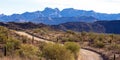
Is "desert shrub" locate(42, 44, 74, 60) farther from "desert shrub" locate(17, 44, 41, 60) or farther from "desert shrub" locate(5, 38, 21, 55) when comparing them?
"desert shrub" locate(5, 38, 21, 55)

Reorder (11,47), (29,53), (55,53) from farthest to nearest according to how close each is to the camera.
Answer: (11,47)
(29,53)
(55,53)


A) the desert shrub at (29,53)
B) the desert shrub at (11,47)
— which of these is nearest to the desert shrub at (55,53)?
the desert shrub at (29,53)

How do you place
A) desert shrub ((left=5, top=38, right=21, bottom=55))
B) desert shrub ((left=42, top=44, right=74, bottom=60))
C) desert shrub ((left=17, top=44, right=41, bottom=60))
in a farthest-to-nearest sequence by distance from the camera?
desert shrub ((left=5, top=38, right=21, bottom=55)), desert shrub ((left=42, top=44, right=74, bottom=60)), desert shrub ((left=17, top=44, right=41, bottom=60))

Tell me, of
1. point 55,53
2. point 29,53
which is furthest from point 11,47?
point 55,53

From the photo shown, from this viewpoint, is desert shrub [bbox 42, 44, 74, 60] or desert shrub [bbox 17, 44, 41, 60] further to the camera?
desert shrub [bbox 42, 44, 74, 60]

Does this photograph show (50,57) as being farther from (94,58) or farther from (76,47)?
(94,58)

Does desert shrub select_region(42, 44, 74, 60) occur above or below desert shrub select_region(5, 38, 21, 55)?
above

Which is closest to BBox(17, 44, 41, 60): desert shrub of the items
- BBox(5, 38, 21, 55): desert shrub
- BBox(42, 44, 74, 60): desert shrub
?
BBox(5, 38, 21, 55): desert shrub

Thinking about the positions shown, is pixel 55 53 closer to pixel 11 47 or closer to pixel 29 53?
pixel 29 53

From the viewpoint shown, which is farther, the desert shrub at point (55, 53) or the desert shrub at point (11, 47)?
the desert shrub at point (11, 47)

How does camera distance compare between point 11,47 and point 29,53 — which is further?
point 11,47

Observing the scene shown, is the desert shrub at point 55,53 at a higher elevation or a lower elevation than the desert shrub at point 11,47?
higher

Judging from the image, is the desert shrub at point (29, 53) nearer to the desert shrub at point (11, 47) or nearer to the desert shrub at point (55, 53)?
the desert shrub at point (11, 47)

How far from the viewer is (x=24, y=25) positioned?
156 meters
